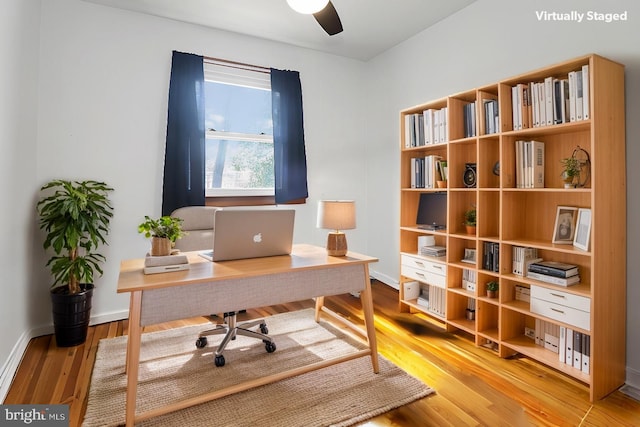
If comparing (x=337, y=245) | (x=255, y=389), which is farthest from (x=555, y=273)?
(x=255, y=389)

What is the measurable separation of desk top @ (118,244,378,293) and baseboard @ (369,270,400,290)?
1.94 metres

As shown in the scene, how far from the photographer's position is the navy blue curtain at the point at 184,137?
330 centimetres

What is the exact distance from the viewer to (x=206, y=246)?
2961 millimetres

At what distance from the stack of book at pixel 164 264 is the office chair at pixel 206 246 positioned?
0.73 meters

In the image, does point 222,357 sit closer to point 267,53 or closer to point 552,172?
point 552,172

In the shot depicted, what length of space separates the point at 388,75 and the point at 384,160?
0.97 meters

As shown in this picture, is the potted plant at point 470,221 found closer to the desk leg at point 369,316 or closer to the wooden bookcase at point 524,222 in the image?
the wooden bookcase at point 524,222

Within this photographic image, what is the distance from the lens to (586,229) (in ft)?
6.99

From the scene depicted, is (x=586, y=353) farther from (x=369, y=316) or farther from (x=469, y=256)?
(x=369, y=316)

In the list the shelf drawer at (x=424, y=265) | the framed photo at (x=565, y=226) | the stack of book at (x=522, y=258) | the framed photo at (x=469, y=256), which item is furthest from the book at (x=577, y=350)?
the shelf drawer at (x=424, y=265)

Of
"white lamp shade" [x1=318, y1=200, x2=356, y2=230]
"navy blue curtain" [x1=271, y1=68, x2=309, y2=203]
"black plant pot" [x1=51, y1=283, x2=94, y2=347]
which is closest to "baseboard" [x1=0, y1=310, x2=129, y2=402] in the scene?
"black plant pot" [x1=51, y1=283, x2=94, y2=347]

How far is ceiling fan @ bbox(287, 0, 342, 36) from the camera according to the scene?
6.11ft

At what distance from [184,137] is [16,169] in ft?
4.39

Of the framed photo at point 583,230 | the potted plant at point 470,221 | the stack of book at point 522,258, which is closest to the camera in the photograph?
the framed photo at point 583,230
